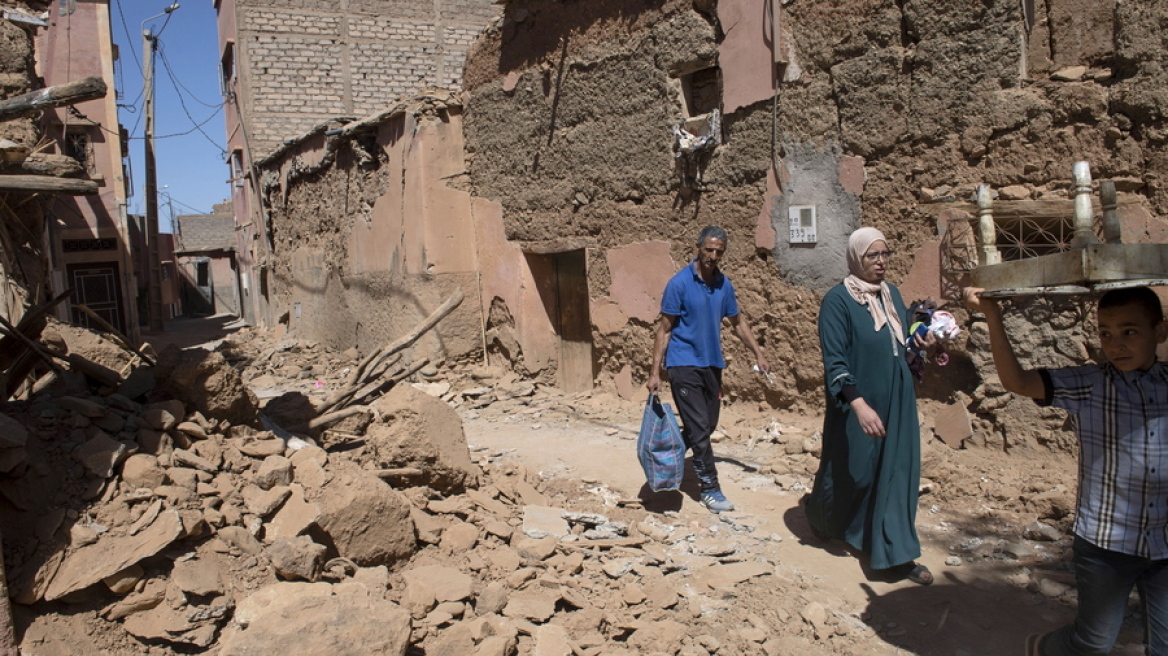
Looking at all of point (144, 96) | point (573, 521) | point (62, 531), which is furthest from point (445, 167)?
point (144, 96)

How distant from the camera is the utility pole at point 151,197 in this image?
Result: 20359 millimetres

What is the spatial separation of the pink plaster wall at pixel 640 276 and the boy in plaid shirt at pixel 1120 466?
177 inches

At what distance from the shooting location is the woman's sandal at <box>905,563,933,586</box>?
11.5 feet

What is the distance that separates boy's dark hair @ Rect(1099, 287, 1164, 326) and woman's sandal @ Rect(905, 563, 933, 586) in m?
1.73

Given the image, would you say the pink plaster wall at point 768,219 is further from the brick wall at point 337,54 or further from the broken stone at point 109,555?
the brick wall at point 337,54

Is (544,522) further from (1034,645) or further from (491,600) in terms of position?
(1034,645)

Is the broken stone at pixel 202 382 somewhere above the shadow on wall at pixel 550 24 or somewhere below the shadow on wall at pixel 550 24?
below

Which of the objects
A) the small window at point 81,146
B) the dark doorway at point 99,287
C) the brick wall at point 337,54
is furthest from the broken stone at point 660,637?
the small window at point 81,146

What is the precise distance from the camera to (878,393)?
138 inches

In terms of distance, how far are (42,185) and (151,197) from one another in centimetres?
2024

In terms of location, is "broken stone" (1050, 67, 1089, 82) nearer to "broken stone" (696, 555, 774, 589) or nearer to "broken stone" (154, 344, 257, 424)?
"broken stone" (696, 555, 774, 589)

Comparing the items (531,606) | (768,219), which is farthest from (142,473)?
(768,219)

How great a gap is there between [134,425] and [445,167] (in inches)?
218

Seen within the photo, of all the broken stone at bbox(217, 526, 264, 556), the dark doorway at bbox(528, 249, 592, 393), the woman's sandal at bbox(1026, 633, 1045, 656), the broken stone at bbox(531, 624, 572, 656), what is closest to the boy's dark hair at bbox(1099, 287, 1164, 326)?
the woman's sandal at bbox(1026, 633, 1045, 656)
